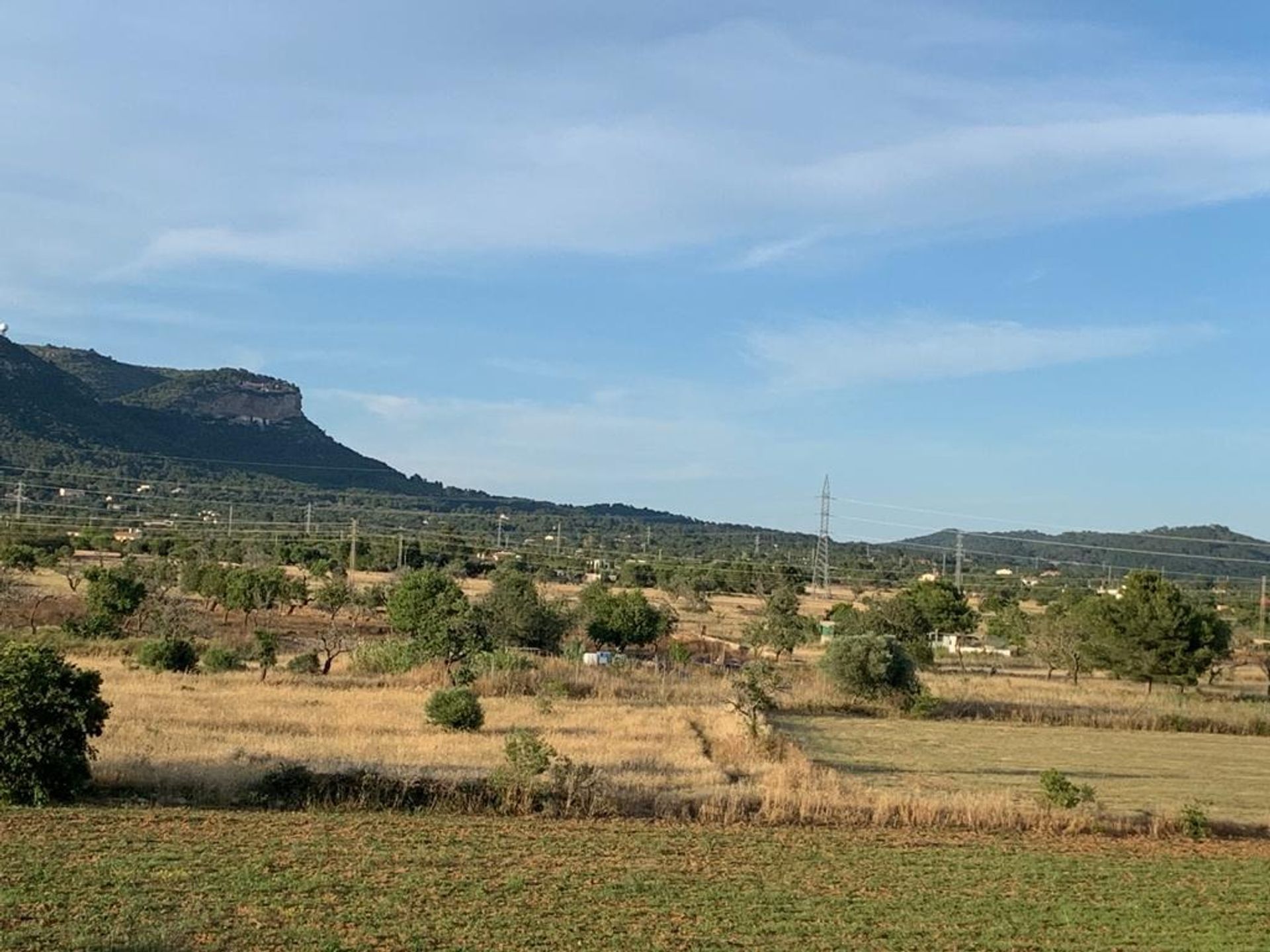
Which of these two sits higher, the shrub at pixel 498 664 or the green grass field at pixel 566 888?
the green grass field at pixel 566 888

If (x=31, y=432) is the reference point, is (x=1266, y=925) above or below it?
below

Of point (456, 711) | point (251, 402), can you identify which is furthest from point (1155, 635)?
point (251, 402)

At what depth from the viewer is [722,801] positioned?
20172mm

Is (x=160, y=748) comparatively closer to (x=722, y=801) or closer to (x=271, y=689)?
(x=722, y=801)

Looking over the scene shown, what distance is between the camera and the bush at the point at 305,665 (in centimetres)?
4028

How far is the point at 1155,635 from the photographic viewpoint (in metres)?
55.5

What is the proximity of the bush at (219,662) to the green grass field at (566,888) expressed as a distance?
23.0 metres

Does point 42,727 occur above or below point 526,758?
above

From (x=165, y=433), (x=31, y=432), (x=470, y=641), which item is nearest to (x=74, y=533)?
(x=31, y=432)

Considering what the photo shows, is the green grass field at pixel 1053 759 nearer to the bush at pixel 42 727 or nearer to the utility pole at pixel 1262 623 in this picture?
the bush at pixel 42 727

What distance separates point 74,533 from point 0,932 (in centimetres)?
9219

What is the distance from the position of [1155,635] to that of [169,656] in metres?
41.5

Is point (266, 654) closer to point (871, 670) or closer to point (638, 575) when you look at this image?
point (871, 670)

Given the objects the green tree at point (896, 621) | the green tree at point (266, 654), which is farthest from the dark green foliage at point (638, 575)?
the green tree at point (266, 654)
